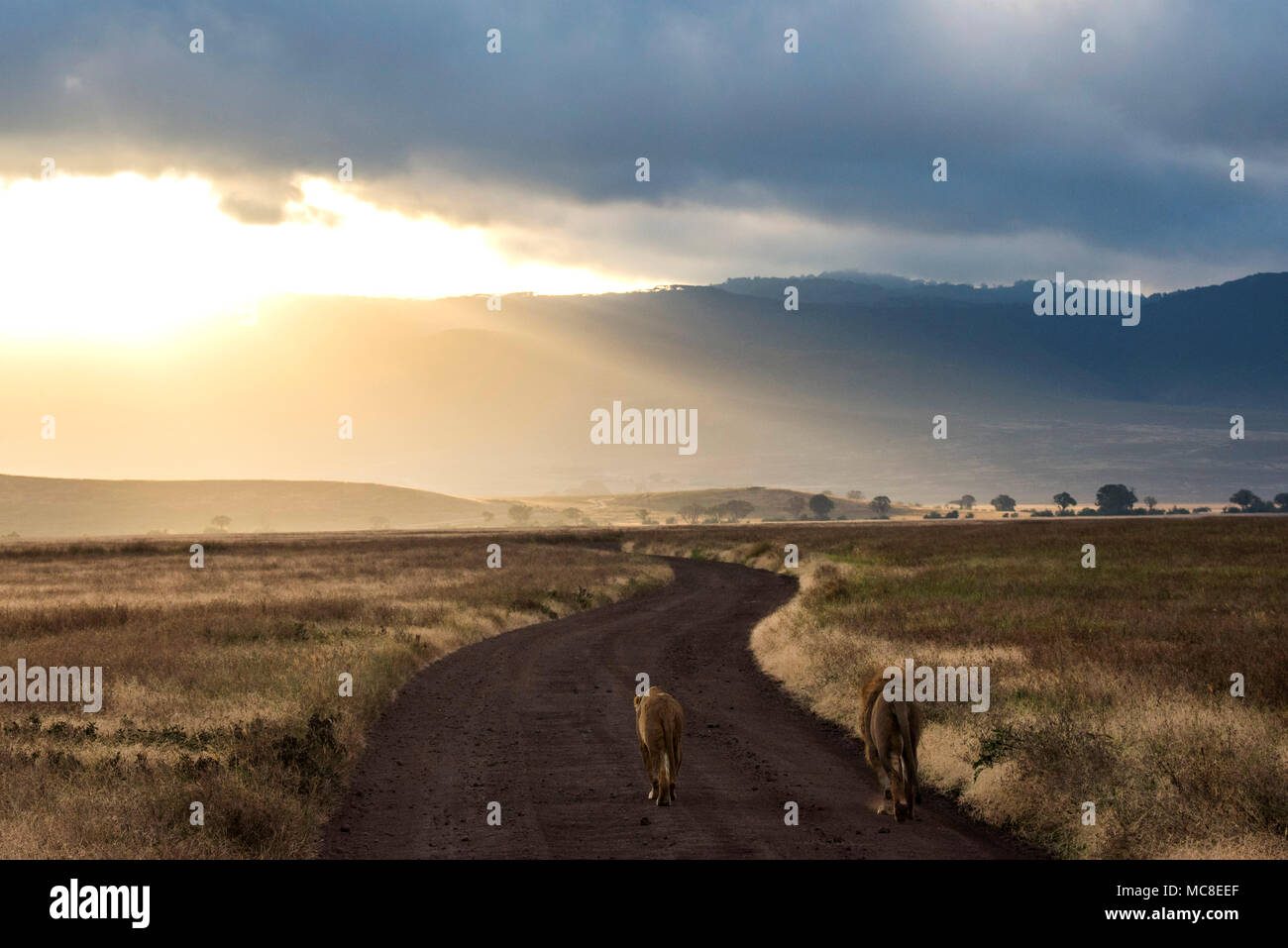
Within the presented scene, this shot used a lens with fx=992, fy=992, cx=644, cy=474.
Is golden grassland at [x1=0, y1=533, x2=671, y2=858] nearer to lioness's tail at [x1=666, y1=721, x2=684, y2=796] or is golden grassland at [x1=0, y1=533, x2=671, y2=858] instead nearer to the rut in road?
the rut in road

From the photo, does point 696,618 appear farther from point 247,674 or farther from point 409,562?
point 409,562

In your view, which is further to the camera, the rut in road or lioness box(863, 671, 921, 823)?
lioness box(863, 671, 921, 823)

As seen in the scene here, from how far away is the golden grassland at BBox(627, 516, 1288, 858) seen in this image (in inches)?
387

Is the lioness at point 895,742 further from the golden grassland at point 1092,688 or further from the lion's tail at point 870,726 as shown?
the golden grassland at point 1092,688

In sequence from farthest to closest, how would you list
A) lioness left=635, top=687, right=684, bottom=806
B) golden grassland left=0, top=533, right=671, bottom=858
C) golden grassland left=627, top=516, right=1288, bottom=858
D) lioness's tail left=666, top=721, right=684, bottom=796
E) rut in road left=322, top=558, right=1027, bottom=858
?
lioness's tail left=666, top=721, right=684, bottom=796 → lioness left=635, top=687, right=684, bottom=806 → golden grassland left=0, top=533, right=671, bottom=858 → golden grassland left=627, top=516, right=1288, bottom=858 → rut in road left=322, top=558, right=1027, bottom=858

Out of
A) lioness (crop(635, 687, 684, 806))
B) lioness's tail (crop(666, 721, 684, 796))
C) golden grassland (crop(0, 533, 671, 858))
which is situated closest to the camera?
golden grassland (crop(0, 533, 671, 858))

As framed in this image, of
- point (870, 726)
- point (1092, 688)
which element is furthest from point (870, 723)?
point (1092, 688)

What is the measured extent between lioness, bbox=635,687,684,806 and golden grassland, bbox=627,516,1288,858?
360 cm

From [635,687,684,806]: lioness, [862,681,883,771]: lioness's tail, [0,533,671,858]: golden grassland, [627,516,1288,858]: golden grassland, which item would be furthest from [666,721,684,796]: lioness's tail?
[0,533,671,858]: golden grassland

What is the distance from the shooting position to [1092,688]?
1595 cm

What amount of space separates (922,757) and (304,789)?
793 cm

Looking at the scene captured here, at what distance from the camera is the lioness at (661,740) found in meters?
10.7

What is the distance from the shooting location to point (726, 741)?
14.8 m
